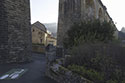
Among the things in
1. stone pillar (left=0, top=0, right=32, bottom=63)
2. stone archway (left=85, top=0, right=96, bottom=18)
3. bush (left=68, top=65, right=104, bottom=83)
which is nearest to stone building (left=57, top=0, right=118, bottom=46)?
stone archway (left=85, top=0, right=96, bottom=18)

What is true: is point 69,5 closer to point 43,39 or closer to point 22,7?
point 22,7

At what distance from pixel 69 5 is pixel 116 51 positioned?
898cm

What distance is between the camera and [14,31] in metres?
8.65

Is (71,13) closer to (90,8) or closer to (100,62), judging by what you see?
(90,8)

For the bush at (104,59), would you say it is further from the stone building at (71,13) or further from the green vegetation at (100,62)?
the stone building at (71,13)

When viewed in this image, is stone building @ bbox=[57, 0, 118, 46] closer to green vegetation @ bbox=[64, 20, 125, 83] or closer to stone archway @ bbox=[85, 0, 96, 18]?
stone archway @ bbox=[85, 0, 96, 18]

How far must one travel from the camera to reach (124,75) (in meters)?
3.72

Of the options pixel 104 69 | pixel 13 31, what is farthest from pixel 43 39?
pixel 104 69

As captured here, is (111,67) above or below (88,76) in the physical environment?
above

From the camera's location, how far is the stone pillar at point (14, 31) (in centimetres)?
805

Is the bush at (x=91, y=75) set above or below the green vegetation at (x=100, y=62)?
below

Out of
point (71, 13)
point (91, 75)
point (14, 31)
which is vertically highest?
point (71, 13)

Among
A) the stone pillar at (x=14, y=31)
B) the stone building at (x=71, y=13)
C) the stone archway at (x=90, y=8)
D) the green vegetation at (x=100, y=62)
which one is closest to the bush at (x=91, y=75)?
the green vegetation at (x=100, y=62)

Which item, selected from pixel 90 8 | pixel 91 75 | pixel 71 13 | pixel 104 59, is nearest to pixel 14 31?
pixel 71 13
